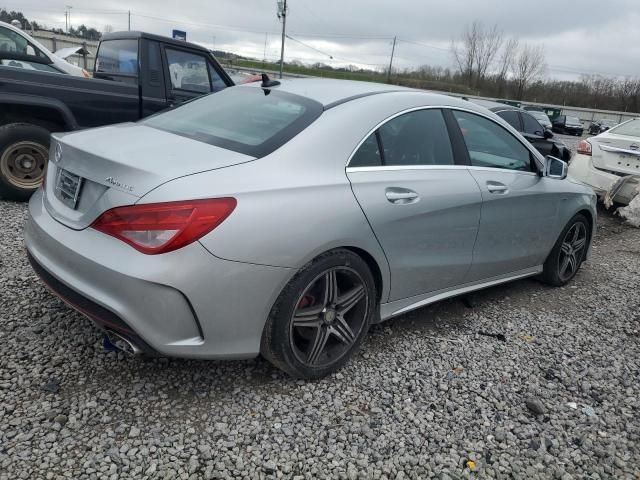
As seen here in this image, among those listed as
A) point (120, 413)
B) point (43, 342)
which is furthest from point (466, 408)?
point (43, 342)

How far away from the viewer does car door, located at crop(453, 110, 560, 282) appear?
12.0ft

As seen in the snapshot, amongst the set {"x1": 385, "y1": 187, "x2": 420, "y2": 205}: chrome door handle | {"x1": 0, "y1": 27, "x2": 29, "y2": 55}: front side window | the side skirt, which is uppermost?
{"x1": 0, "y1": 27, "x2": 29, "y2": 55}: front side window

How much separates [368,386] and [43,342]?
5.95ft

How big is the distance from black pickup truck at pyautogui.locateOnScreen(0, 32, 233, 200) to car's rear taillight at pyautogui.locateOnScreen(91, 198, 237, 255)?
3272 millimetres

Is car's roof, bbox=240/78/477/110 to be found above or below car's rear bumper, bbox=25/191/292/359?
above

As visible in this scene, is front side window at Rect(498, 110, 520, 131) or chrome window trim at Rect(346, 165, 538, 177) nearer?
chrome window trim at Rect(346, 165, 538, 177)

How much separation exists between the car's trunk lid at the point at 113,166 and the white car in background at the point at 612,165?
22.7ft

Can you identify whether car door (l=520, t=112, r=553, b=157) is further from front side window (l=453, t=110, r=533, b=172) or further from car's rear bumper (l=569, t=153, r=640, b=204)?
front side window (l=453, t=110, r=533, b=172)

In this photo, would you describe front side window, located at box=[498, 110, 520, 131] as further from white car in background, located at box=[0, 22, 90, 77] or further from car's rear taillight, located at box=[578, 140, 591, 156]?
white car in background, located at box=[0, 22, 90, 77]

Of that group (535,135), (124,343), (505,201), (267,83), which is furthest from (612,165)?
(124,343)

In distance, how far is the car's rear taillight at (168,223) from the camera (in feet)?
7.30

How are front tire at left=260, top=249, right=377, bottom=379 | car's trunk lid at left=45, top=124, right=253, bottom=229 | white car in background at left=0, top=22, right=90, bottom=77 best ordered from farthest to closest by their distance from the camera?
white car in background at left=0, top=22, right=90, bottom=77, front tire at left=260, top=249, right=377, bottom=379, car's trunk lid at left=45, top=124, right=253, bottom=229

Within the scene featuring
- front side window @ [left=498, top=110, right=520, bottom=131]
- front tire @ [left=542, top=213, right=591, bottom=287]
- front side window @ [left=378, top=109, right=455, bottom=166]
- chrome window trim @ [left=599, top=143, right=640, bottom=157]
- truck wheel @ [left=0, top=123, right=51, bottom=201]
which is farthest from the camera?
front side window @ [left=498, top=110, right=520, bottom=131]

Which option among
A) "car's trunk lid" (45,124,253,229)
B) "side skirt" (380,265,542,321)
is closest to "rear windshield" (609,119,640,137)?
"side skirt" (380,265,542,321)
